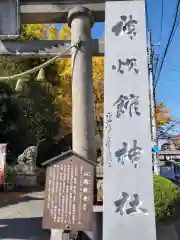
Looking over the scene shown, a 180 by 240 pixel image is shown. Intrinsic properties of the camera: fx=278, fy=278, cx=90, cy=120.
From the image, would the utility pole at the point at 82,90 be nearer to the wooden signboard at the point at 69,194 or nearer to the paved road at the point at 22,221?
the wooden signboard at the point at 69,194

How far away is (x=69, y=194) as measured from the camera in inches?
152

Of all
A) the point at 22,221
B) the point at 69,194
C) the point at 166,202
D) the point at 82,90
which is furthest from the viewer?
the point at 22,221

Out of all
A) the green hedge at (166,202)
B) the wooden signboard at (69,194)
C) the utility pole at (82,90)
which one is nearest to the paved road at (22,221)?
the wooden signboard at (69,194)

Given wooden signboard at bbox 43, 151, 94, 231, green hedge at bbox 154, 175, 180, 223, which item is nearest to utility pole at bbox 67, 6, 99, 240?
wooden signboard at bbox 43, 151, 94, 231

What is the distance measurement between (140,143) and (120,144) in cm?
27

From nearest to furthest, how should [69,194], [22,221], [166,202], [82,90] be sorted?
1. [69,194]
2. [82,90]
3. [166,202]
4. [22,221]

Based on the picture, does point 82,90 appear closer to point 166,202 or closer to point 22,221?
point 166,202

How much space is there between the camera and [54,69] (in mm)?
17031

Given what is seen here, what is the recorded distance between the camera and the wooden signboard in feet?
12.4

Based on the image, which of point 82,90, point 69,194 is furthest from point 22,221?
point 82,90

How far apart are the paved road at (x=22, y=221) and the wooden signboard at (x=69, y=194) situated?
6.21 feet

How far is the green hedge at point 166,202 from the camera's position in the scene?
5477mm

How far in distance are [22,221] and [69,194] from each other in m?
3.46

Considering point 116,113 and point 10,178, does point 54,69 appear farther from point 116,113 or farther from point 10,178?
point 116,113
